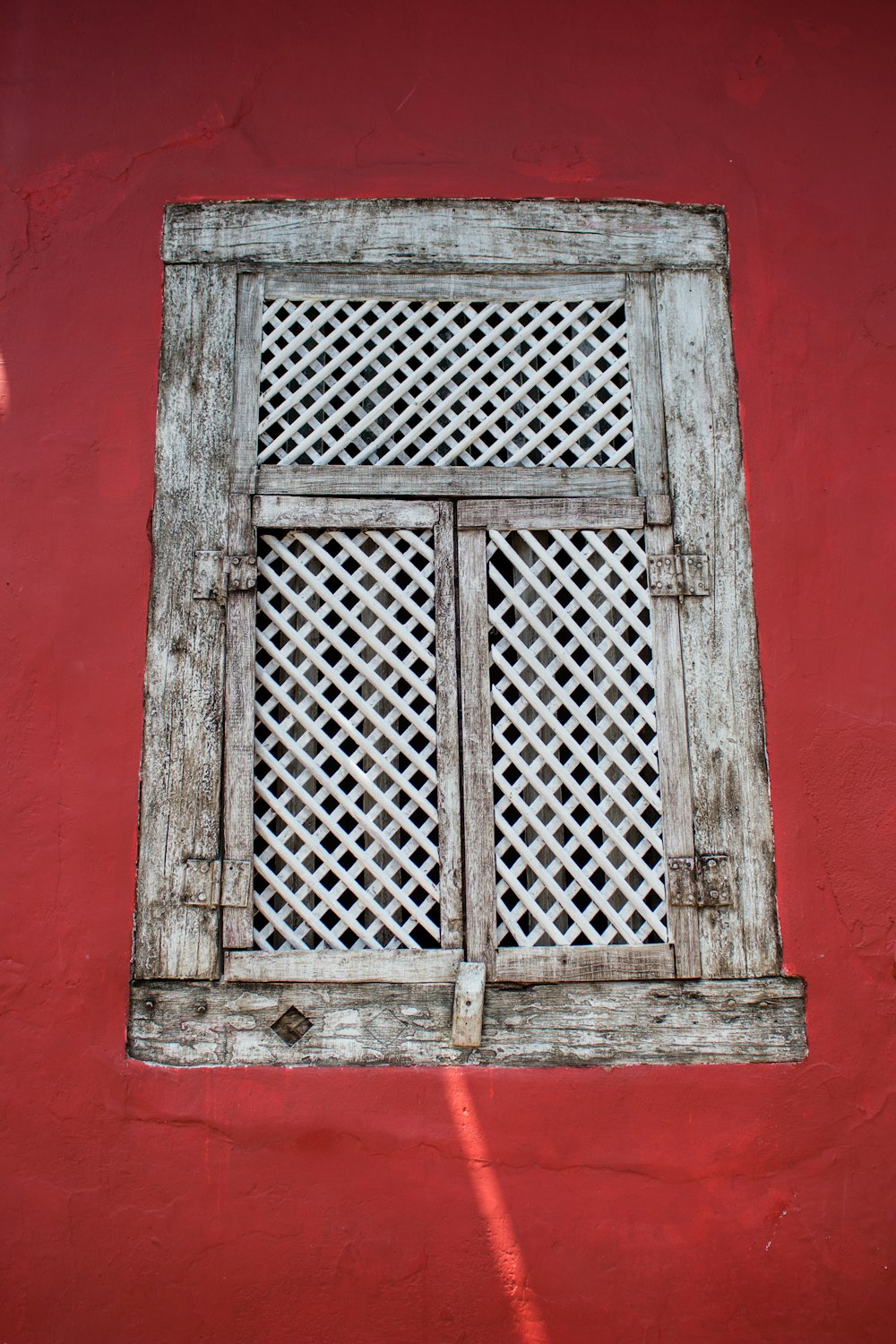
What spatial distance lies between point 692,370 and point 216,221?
1477mm

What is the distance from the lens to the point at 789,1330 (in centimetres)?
245

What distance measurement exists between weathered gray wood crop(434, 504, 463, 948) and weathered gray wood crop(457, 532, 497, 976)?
0.9 inches

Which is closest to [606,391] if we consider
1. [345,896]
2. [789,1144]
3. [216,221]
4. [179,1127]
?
[216,221]

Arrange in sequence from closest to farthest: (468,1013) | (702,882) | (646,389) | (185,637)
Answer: (468,1013), (702,882), (185,637), (646,389)

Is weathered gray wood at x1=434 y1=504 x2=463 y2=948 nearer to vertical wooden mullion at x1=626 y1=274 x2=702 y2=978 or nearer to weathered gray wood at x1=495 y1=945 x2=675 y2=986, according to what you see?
weathered gray wood at x1=495 y1=945 x2=675 y2=986

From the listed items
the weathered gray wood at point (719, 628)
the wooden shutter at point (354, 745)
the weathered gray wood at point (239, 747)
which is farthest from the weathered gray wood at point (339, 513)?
the weathered gray wood at point (719, 628)

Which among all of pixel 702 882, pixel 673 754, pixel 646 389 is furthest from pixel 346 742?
pixel 646 389

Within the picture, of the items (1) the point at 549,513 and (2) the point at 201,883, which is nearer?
(2) the point at 201,883

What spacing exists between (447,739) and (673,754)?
612mm

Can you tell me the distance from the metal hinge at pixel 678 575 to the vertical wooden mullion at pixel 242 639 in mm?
1116

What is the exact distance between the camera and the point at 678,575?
2828 mm

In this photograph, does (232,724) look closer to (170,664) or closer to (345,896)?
(170,664)

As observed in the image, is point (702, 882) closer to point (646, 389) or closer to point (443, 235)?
point (646, 389)

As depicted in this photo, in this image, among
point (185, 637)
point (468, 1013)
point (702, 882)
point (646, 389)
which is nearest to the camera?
point (468, 1013)
